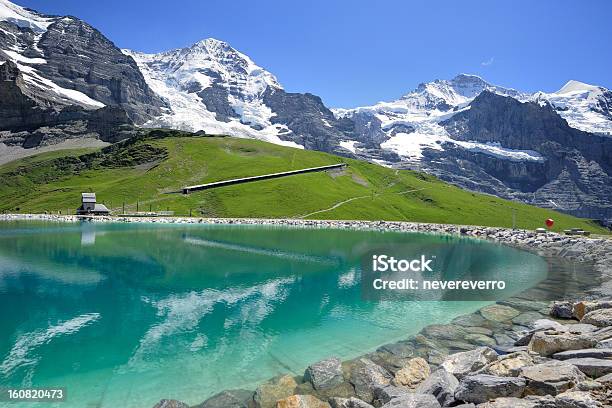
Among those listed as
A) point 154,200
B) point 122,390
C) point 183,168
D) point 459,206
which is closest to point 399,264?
point 122,390

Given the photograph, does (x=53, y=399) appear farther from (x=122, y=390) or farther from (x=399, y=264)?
(x=399, y=264)

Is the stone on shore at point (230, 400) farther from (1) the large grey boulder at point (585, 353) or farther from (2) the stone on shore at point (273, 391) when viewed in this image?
(1) the large grey boulder at point (585, 353)

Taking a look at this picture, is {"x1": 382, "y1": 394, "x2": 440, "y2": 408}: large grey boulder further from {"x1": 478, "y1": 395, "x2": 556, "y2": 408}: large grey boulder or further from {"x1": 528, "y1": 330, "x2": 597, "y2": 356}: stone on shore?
{"x1": 528, "y1": 330, "x2": 597, "y2": 356}: stone on shore

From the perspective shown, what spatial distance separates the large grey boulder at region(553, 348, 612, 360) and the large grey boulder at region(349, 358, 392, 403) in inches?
295

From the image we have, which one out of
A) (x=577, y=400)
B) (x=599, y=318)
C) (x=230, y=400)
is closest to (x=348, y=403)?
(x=230, y=400)

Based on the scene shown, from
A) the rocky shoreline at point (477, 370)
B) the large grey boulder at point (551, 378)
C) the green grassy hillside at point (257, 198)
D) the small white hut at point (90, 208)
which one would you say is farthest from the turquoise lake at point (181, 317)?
the green grassy hillside at point (257, 198)

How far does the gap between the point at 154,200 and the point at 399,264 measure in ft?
382

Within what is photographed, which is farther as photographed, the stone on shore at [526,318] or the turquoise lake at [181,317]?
the stone on shore at [526,318]

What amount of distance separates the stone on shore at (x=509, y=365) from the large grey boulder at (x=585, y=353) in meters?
1.39

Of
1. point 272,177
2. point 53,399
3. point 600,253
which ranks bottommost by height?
point 53,399

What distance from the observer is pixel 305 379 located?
20141 mm

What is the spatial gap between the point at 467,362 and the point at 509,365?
2864 mm

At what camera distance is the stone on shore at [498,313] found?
101 feet

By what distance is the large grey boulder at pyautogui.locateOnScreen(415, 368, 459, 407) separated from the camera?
15.3 meters
